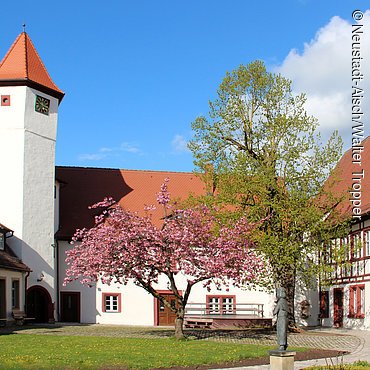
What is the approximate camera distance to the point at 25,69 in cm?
3791

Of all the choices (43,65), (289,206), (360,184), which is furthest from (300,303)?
(43,65)

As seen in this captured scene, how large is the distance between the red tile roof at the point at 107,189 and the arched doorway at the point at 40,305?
4.21 meters

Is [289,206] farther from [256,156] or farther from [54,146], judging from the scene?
[54,146]

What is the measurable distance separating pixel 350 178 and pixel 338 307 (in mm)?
7074

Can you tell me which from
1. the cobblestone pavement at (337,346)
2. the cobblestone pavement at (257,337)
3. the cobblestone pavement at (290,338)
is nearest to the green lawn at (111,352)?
the cobblestone pavement at (337,346)

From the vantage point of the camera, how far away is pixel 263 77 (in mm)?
32469

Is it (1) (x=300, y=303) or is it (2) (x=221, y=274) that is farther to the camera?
(1) (x=300, y=303)

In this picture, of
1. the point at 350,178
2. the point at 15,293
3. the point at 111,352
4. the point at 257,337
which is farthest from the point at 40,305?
the point at 111,352

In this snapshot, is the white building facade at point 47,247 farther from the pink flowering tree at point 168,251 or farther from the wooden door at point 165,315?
the pink flowering tree at point 168,251

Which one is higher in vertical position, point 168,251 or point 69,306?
point 168,251

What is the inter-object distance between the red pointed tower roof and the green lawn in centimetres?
1609

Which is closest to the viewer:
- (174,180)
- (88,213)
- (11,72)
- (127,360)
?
(127,360)

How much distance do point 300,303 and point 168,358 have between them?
2275cm

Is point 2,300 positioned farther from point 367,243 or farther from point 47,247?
point 367,243
